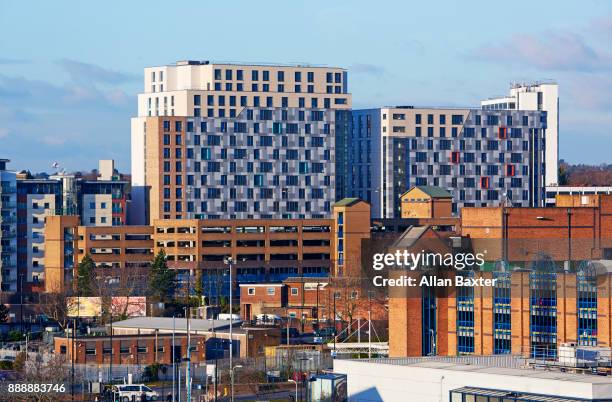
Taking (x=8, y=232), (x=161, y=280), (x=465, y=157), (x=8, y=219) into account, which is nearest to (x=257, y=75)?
(x=465, y=157)

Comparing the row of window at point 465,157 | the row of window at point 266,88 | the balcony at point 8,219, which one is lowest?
the balcony at point 8,219

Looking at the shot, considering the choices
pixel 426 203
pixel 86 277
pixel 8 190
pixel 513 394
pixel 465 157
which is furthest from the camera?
pixel 465 157

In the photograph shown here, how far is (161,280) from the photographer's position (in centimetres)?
15000

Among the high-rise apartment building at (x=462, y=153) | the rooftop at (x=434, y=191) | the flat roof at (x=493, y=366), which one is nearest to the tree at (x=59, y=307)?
the rooftop at (x=434, y=191)

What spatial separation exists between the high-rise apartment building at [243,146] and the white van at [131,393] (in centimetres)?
8931

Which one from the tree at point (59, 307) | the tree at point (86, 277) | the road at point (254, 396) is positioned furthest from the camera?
the tree at point (86, 277)

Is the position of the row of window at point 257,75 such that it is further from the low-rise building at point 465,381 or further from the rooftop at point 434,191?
the low-rise building at point 465,381

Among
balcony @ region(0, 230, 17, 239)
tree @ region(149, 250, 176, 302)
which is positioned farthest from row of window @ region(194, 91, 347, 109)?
tree @ region(149, 250, 176, 302)

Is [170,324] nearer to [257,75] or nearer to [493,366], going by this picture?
[493,366]

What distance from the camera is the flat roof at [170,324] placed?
113 meters

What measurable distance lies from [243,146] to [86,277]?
33805 millimetres

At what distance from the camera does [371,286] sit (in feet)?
442

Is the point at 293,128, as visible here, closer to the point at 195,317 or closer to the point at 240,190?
the point at 240,190

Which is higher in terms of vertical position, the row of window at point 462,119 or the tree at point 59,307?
the row of window at point 462,119
